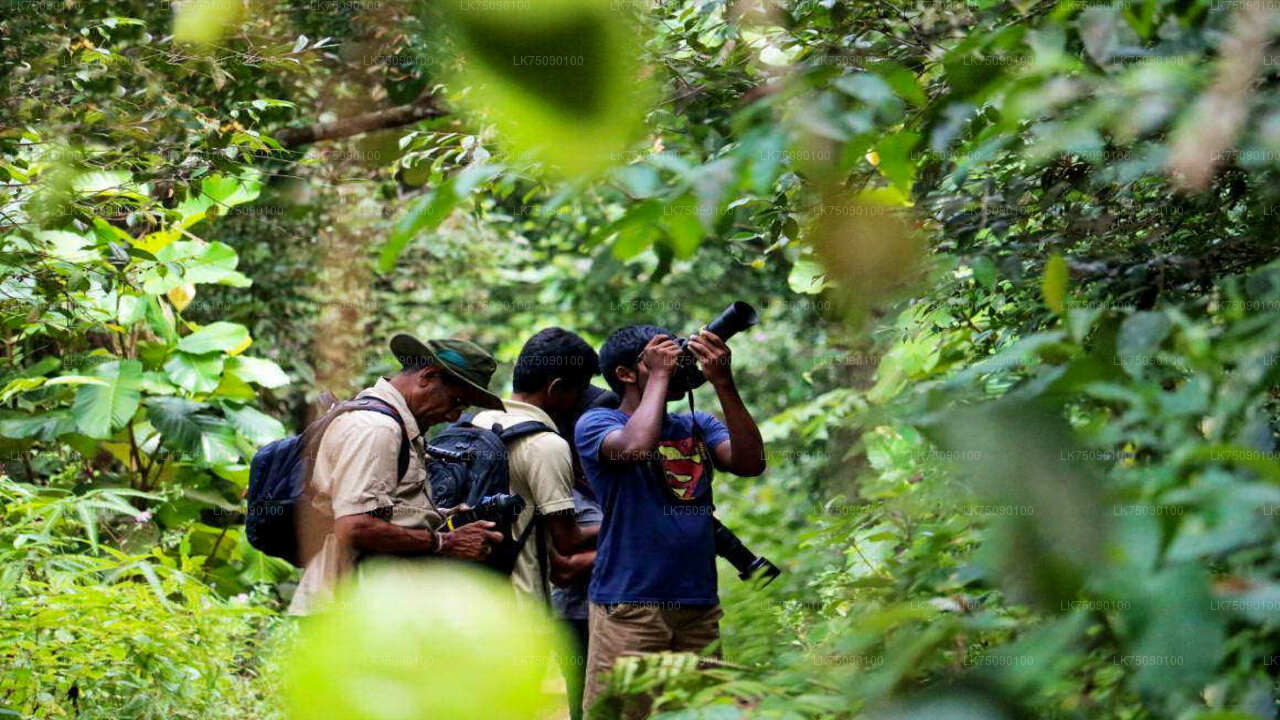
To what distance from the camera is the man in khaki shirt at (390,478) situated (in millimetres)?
2773

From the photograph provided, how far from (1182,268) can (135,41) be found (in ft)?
11.0

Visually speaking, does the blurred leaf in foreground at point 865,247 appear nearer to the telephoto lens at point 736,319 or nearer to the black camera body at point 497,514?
the telephoto lens at point 736,319

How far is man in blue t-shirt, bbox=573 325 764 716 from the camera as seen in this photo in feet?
8.94

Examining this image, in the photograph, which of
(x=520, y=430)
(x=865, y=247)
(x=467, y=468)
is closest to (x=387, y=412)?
(x=467, y=468)

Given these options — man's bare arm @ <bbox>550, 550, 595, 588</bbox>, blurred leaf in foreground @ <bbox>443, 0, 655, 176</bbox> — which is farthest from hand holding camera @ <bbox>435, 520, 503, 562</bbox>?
blurred leaf in foreground @ <bbox>443, 0, 655, 176</bbox>

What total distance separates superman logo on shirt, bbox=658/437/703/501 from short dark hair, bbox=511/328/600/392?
1.79 feet

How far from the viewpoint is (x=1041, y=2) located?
1.33 metres

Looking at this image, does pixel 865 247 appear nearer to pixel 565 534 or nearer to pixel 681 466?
pixel 681 466

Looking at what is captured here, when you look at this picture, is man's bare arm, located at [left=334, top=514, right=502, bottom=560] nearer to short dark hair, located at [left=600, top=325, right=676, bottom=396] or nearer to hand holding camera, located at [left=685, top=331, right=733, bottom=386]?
short dark hair, located at [left=600, top=325, right=676, bottom=396]

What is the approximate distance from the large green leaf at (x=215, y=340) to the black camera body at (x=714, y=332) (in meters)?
3.05

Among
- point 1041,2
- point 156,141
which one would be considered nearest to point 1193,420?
point 1041,2

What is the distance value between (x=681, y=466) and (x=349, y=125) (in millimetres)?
4028

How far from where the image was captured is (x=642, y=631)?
2734mm

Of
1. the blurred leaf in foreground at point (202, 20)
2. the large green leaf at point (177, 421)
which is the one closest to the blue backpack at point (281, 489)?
the large green leaf at point (177, 421)
